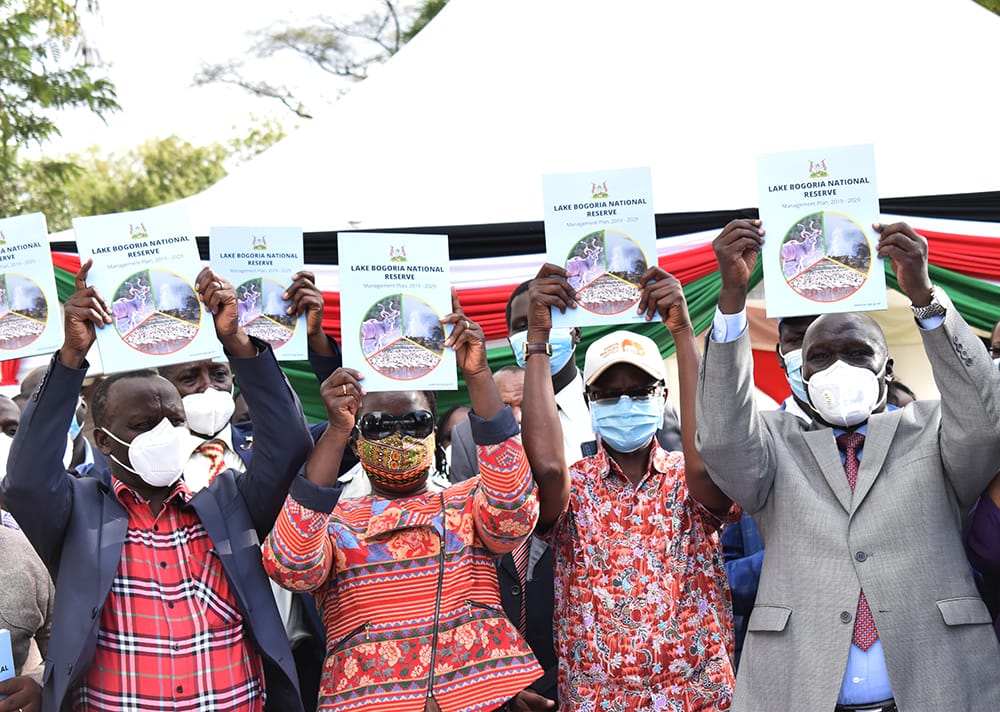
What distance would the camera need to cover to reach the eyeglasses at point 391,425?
380 centimetres

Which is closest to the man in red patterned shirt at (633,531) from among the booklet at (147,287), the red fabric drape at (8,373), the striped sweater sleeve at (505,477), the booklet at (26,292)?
the striped sweater sleeve at (505,477)

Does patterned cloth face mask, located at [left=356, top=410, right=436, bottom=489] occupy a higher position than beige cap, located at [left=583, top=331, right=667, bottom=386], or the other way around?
beige cap, located at [left=583, top=331, right=667, bottom=386]

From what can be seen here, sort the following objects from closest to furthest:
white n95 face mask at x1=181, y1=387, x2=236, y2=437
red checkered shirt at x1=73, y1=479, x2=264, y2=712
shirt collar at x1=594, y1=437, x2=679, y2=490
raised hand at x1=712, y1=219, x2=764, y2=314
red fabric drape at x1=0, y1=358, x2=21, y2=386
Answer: raised hand at x1=712, y1=219, x2=764, y2=314 → red checkered shirt at x1=73, y1=479, x2=264, y2=712 → shirt collar at x1=594, y1=437, x2=679, y2=490 → white n95 face mask at x1=181, y1=387, x2=236, y2=437 → red fabric drape at x1=0, y1=358, x2=21, y2=386

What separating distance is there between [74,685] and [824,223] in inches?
99.1

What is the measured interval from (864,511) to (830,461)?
18cm

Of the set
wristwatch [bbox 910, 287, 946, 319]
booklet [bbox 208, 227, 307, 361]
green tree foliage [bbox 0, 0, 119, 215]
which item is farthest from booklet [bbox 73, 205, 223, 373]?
green tree foliage [bbox 0, 0, 119, 215]

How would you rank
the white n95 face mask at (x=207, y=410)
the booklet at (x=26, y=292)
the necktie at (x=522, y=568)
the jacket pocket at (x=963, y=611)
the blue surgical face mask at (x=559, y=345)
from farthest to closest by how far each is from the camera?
the white n95 face mask at (x=207, y=410) → the blue surgical face mask at (x=559, y=345) → the necktie at (x=522, y=568) → the booklet at (x=26, y=292) → the jacket pocket at (x=963, y=611)

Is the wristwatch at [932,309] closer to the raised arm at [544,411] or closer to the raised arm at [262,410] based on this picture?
the raised arm at [544,411]

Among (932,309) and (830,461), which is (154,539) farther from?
(932,309)

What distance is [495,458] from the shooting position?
11.7 feet

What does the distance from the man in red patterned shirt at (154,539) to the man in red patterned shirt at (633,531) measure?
0.82 m

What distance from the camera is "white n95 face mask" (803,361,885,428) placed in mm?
3582

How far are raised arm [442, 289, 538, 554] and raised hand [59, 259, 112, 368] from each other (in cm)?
102

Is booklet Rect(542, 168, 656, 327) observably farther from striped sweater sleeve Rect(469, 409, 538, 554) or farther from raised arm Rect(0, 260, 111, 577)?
raised arm Rect(0, 260, 111, 577)
